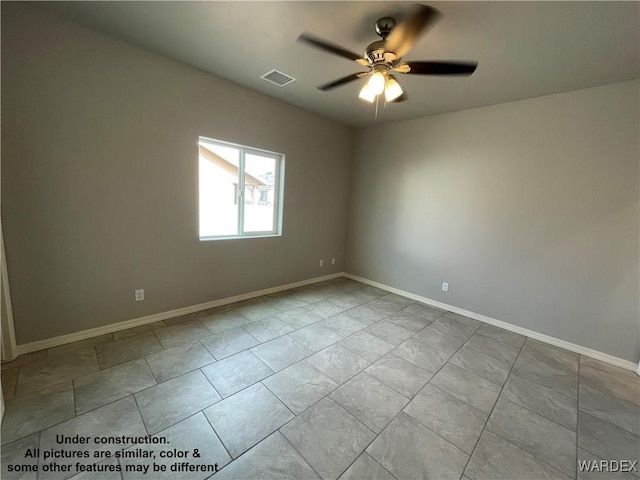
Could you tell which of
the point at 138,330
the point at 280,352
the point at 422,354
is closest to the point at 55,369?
the point at 138,330

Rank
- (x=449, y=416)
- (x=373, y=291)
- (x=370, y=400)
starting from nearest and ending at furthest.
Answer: (x=449, y=416) < (x=370, y=400) < (x=373, y=291)

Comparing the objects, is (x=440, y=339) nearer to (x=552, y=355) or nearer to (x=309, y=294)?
(x=552, y=355)

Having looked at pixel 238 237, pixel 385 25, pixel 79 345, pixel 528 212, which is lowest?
pixel 79 345

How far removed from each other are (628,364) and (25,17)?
586cm

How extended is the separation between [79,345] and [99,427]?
1151 millimetres

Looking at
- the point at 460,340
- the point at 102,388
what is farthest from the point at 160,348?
the point at 460,340

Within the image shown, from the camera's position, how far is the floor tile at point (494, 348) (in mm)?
2506

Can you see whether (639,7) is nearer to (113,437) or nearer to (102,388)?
(113,437)

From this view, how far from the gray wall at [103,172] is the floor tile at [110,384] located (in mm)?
743

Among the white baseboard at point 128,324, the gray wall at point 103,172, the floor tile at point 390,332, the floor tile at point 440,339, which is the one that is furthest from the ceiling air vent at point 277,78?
the floor tile at point 440,339

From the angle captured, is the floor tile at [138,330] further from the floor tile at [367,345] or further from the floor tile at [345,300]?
the floor tile at [345,300]

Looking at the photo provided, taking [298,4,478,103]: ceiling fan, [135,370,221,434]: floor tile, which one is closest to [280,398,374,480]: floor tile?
[135,370,221,434]: floor tile

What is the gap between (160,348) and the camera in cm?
229

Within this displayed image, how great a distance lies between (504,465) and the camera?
4.67ft
